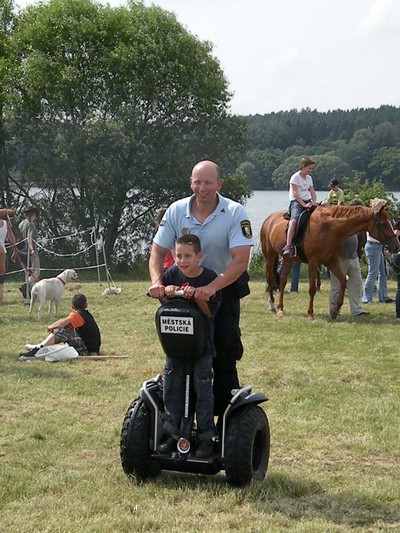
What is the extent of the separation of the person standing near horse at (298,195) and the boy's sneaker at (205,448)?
9.44 m

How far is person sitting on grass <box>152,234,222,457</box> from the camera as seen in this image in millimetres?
5379

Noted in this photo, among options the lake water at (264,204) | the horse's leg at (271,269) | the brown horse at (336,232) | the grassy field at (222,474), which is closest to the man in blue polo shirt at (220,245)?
the grassy field at (222,474)

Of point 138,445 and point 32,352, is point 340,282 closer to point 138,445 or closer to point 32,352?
point 32,352

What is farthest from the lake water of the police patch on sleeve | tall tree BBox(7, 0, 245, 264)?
the police patch on sleeve

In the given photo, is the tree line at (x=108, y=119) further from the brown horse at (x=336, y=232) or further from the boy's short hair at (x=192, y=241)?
the boy's short hair at (x=192, y=241)

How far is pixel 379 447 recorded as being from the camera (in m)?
6.70

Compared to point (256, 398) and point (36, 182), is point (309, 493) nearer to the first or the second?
point (256, 398)

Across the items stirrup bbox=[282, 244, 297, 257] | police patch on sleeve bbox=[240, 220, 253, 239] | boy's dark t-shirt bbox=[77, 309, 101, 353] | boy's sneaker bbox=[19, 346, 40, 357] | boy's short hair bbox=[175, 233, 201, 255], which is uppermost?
police patch on sleeve bbox=[240, 220, 253, 239]

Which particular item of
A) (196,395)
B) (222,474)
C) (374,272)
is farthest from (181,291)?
(374,272)

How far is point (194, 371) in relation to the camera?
547 cm

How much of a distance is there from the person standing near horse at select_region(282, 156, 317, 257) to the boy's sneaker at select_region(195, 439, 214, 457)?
944cm

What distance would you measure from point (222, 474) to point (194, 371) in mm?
918

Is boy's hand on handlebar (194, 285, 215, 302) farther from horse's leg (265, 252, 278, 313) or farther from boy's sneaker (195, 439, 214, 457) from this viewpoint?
horse's leg (265, 252, 278, 313)

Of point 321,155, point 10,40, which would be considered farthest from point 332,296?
point 321,155
